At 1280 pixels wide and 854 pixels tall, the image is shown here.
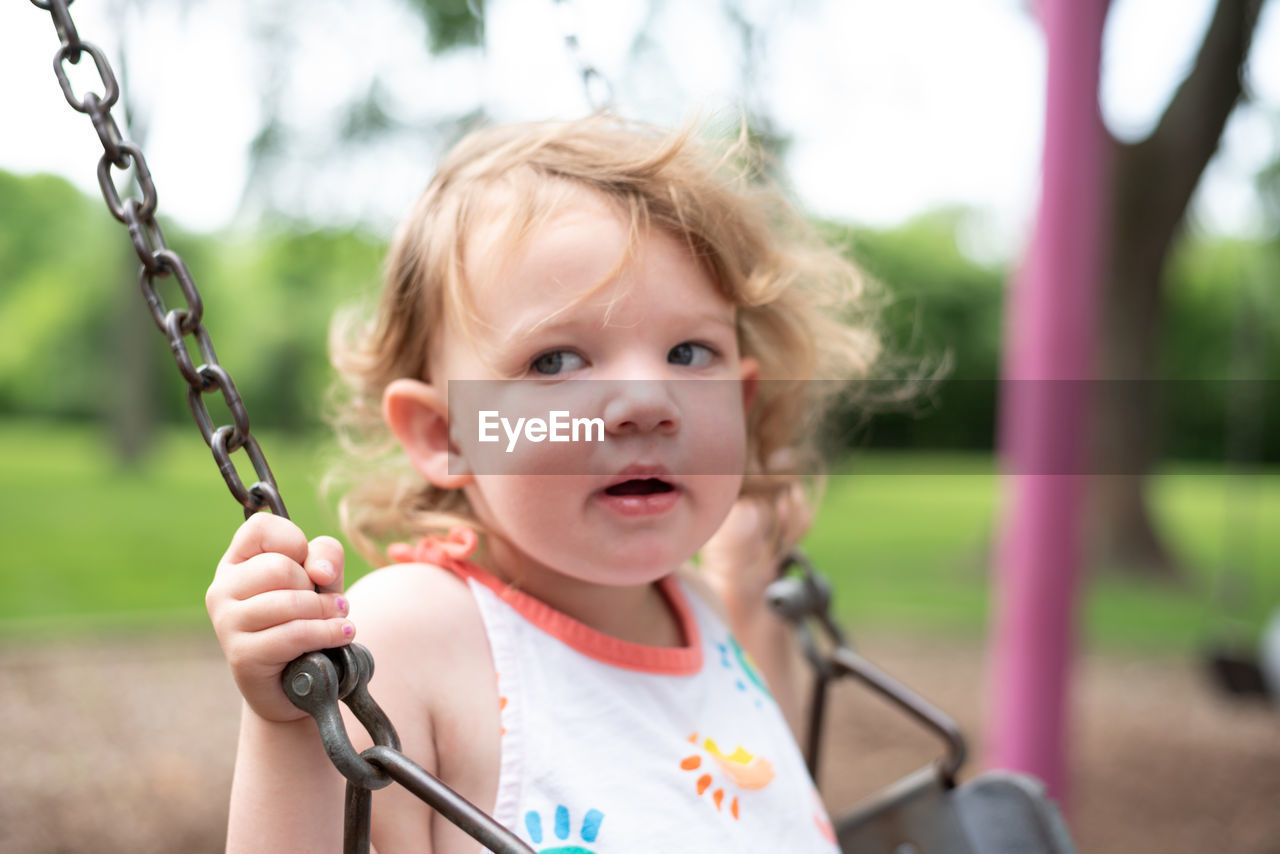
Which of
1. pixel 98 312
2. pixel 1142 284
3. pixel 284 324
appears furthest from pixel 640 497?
pixel 98 312

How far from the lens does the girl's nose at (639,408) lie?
2.71ft

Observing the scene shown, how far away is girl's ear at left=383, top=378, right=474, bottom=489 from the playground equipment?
7.1 inches

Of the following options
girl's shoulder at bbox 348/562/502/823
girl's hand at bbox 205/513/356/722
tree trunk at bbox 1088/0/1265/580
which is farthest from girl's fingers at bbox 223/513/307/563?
tree trunk at bbox 1088/0/1265/580

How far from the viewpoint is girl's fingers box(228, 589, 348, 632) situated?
69 cm

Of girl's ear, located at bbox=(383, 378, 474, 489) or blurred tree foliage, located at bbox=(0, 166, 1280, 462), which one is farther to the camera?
blurred tree foliage, located at bbox=(0, 166, 1280, 462)

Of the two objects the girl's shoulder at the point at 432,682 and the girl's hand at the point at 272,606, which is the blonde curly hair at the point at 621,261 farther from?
the girl's hand at the point at 272,606

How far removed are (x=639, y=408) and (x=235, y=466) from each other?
0.28 metres

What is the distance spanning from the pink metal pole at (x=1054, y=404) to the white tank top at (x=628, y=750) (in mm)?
1242

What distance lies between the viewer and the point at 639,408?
2.71 feet

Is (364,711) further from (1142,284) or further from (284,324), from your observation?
(284,324)

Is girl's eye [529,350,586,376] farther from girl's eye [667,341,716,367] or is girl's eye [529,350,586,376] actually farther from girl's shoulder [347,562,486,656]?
girl's shoulder [347,562,486,656]

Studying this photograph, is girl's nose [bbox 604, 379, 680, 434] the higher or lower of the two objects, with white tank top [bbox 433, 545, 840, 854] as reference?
higher

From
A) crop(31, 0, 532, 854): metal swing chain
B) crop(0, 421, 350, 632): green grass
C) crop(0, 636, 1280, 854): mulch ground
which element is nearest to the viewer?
crop(31, 0, 532, 854): metal swing chain

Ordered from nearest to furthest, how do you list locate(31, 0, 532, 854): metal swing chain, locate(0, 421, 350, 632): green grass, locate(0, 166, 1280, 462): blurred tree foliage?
locate(31, 0, 532, 854): metal swing chain → locate(0, 421, 350, 632): green grass → locate(0, 166, 1280, 462): blurred tree foliage
